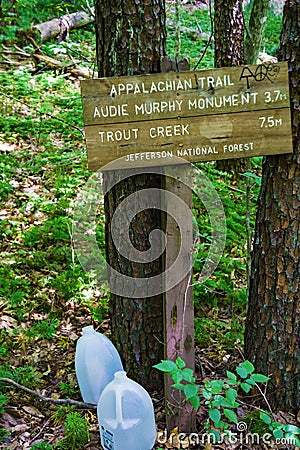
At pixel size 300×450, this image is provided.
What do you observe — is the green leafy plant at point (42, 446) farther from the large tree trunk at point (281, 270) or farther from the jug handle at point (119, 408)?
the large tree trunk at point (281, 270)

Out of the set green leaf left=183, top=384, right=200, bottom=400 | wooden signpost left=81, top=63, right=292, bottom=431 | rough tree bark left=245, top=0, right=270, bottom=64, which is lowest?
green leaf left=183, top=384, right=200, bottom=400

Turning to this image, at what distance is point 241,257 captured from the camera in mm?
4258

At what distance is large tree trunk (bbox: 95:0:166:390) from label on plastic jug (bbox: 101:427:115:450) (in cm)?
53

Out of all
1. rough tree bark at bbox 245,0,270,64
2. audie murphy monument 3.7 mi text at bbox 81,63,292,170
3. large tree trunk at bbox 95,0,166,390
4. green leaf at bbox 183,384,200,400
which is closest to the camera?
green leaf at bbox 183,384,200,400

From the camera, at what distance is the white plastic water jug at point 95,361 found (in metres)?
2.75

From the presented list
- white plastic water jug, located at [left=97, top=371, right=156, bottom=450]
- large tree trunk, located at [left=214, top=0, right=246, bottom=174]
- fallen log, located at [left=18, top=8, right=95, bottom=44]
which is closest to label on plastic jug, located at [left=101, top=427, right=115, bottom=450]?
white plastic water jug, located at [left=97, top=371, right=156, bottom=450]

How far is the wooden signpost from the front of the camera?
221 centimetres

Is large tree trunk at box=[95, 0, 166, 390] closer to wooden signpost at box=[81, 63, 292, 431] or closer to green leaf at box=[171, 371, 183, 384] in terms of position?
wooden signpost at box=[81, 63, 292, 431]

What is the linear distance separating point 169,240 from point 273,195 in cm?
62

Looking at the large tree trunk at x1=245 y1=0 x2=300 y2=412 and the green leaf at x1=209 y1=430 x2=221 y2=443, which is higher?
the large tree trunk at x1=245 y1=0 x2=300 y2=412

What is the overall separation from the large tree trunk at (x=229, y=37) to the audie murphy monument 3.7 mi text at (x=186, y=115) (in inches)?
133

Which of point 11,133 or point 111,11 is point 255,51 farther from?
point 11,133

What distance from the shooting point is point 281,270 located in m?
2.62

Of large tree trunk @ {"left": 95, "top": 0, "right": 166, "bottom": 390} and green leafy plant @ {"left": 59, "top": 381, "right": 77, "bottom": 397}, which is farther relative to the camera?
green leafy plant @ {"left": 59, "top": 381, "right": 77, "bottom": 397}
